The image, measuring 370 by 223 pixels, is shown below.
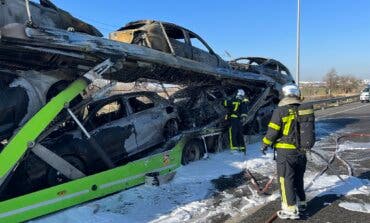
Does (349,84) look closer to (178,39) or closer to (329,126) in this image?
(329,126)

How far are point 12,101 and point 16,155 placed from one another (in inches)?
43.0

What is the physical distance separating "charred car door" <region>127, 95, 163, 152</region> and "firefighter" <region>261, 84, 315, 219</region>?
3666 millimetres

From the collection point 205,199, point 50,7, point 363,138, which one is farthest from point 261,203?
point 363,138

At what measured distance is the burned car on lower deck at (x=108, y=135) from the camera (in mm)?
7656

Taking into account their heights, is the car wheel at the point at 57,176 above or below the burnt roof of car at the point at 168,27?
below

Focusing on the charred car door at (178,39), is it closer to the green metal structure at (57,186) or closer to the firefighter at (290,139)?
the green metal structure at (57,186)

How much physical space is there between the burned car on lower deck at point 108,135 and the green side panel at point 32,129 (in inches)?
23.1

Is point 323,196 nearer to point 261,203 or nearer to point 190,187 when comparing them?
point 261,203

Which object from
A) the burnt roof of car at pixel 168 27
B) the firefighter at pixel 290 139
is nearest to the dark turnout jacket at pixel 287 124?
the firefighter at pixel 290 139

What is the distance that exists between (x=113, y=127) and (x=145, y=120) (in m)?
1.08

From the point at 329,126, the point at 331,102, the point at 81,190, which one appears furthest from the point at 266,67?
the point at 331,102

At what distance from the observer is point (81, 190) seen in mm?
7281

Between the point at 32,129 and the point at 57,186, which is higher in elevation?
the point at 32,129

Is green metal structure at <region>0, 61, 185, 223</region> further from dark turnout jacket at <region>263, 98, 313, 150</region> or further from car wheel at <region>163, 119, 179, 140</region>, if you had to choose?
dark turnout jacket at <region>263, 98, 313, 150</region>
